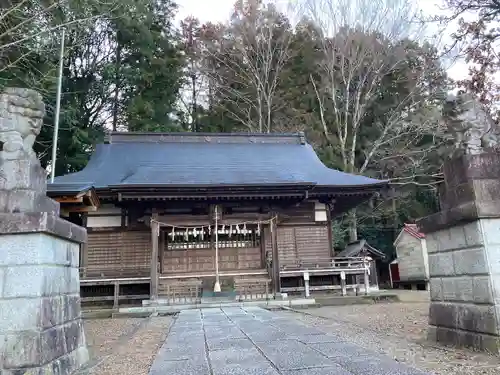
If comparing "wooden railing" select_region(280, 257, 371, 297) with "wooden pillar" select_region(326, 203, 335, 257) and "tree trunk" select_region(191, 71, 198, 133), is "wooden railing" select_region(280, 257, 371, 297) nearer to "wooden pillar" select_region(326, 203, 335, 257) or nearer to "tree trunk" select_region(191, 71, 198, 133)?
"wooden pillar" select_region(326, 203, 335, 257)

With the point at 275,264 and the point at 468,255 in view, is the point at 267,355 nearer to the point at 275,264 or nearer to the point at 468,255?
the point at 468,255

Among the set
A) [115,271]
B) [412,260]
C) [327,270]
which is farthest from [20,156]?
[412,260]

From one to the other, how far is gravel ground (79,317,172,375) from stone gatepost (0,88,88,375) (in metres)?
0.30

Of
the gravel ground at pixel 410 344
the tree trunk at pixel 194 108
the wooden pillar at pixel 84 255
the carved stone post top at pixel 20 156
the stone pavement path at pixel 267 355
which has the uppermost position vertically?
the tree trunk at pixel 194 108

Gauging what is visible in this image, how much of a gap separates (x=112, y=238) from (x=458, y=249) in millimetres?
10173

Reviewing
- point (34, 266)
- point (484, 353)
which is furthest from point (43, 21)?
point (484, 353)

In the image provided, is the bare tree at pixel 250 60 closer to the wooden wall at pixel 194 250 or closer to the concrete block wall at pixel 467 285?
the wooden wall at pixel 194 250

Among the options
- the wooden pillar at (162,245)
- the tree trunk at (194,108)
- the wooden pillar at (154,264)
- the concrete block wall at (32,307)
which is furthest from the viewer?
the tree trunk at (194,108)

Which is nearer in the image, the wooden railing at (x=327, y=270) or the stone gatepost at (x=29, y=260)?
the stone gatepost at (x=29, y=260)

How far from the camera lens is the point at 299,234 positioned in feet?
40.9

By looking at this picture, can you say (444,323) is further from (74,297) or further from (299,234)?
(299,234)

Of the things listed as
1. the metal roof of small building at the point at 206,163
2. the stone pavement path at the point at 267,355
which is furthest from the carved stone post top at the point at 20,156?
the metal roof of small building at the point at 206,163

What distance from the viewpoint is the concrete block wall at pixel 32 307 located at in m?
2.73

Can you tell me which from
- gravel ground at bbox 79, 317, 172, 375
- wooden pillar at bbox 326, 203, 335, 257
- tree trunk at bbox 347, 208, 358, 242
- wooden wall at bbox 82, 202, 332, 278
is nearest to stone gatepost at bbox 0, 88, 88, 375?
gravel ground at bbox 79, 317, 172, 375
